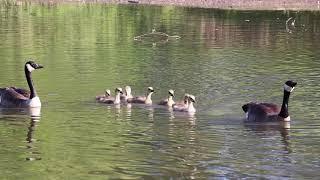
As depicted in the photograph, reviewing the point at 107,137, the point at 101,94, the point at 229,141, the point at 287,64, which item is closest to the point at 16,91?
the point at 101,94

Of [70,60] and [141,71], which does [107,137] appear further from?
[70,60]

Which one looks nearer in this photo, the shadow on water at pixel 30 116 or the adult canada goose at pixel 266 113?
the shadow on water at pixel 30 116

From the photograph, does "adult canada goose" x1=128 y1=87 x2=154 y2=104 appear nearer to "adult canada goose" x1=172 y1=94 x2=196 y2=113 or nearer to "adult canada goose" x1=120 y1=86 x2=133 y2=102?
"adult canada goose" x1=120 y1=86 x2=133 y2=102

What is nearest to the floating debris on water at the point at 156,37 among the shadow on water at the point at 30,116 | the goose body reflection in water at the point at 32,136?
the shadow on water at the point at 30,116

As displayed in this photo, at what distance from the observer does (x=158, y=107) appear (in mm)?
18062

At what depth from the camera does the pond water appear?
11852mm

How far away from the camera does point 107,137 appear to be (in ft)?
46.2

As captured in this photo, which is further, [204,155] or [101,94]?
[101,94]

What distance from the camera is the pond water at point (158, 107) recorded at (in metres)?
11.9

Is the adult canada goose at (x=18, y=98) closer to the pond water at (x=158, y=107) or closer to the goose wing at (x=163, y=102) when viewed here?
the pond water at (x=158, y=107)

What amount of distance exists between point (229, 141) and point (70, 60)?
13397 millimetres

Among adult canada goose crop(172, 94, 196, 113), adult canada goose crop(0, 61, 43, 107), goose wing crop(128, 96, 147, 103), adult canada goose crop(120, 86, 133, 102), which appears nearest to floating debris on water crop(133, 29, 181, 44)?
adult canada goose crop(120, 86, 133, 102)

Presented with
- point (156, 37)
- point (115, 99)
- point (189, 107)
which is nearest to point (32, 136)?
point (189, 107)

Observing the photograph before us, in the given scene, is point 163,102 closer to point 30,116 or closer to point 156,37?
point 30,116
